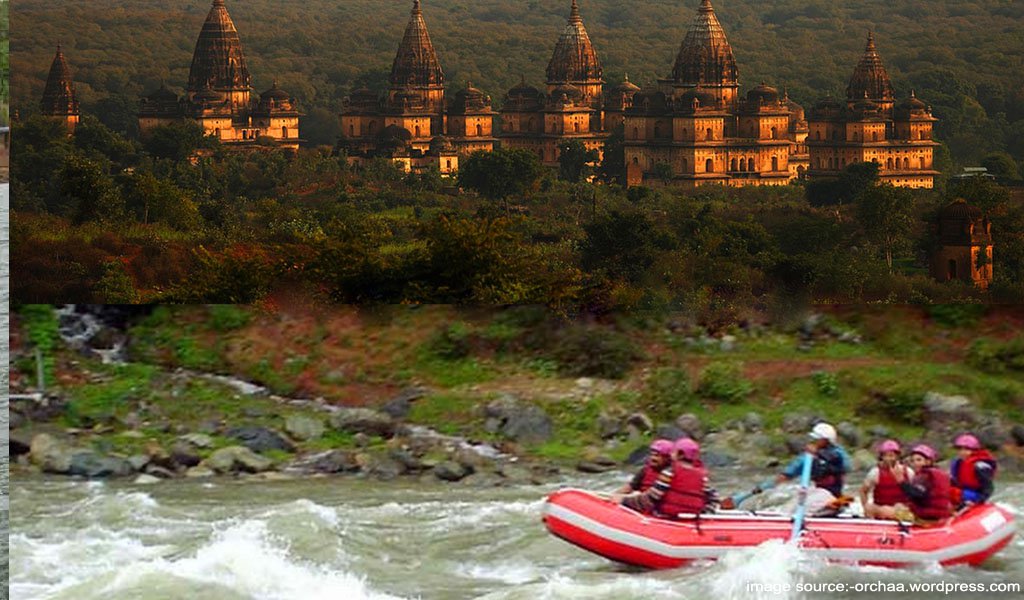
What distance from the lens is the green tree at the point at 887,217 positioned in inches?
433

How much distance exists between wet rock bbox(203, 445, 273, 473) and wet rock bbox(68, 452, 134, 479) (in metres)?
0.28

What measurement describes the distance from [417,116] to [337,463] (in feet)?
11.4

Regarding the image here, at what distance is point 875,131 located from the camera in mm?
11812

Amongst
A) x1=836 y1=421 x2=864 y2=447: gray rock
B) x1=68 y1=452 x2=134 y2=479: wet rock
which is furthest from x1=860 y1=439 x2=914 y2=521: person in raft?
x1=68 y1=452 x2=134 y2=479: wet rock

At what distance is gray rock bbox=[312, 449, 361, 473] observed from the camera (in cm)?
904

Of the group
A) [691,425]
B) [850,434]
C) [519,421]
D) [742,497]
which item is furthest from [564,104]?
[742,497]

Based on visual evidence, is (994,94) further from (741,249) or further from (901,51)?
(741,249)

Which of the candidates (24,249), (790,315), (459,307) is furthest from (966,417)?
(24,249)

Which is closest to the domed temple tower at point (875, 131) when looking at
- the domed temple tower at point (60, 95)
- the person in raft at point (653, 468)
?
the domed temple tower at point (60, 95)

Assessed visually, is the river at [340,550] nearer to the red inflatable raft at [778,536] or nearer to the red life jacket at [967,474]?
the red inflatable raft at [778,536]

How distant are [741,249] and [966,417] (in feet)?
6.17

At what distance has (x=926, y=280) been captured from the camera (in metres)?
10.7

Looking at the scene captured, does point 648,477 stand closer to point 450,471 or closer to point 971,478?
point 971,478

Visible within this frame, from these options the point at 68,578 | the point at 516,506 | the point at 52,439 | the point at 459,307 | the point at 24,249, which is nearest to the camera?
the point at 68,578
